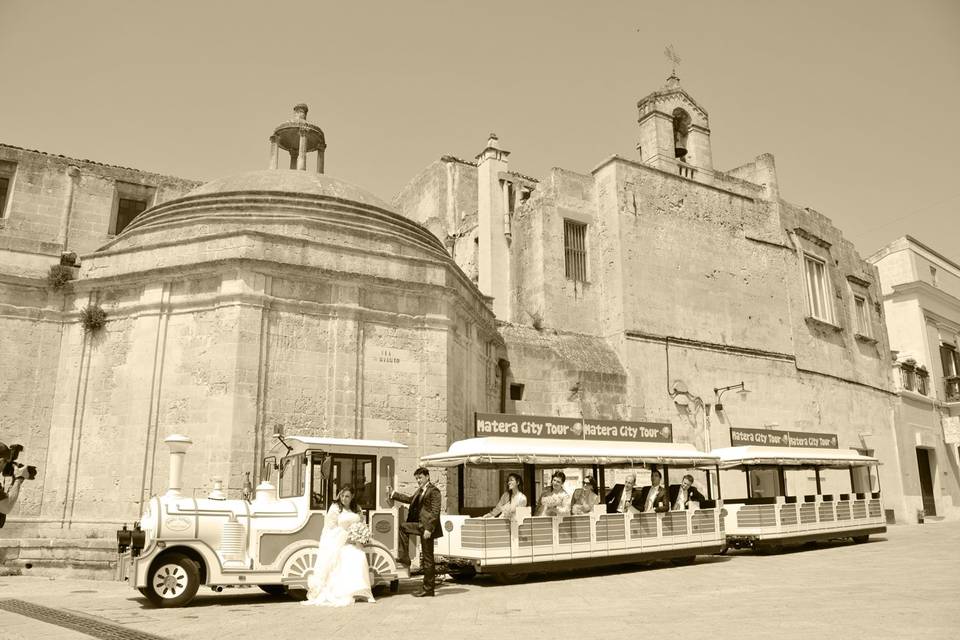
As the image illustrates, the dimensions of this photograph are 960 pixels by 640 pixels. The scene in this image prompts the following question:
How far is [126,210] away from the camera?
23.5 m

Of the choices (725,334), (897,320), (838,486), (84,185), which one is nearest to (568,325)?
(725,334)

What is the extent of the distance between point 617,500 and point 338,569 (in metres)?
6.91

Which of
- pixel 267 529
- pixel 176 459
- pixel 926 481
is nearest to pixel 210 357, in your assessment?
pixel 176 459

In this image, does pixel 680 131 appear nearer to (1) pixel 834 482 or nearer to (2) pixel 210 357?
(1) pixel 834 482

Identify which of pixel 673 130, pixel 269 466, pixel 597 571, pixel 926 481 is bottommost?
pixel 597 571

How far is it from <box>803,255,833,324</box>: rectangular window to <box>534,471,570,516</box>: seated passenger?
74.6 ft

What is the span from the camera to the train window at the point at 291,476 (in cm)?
1126

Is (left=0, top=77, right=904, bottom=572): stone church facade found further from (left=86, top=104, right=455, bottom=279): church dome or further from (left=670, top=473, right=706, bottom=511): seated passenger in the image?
(left=670, top=473, right=706, bottom=511): seated passenger

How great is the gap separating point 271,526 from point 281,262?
6.63 m

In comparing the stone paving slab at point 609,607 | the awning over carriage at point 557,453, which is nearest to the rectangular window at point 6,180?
the stone paving slab at point 609,607

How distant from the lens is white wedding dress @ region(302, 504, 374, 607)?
1018 centimetres

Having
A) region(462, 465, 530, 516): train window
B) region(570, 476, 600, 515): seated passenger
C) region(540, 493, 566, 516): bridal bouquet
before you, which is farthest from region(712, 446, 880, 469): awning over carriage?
region(540, 493, 566, 516): bridal bouquet

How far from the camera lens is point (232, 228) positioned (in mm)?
16906

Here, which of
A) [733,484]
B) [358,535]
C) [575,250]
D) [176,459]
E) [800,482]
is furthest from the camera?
[800,482]
